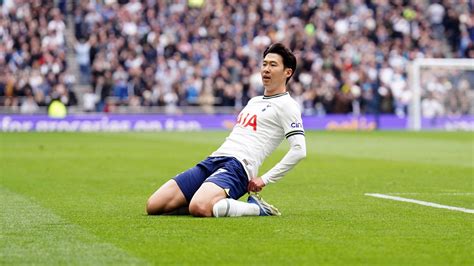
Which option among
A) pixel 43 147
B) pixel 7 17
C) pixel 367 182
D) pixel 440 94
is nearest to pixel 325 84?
pixel 440 94

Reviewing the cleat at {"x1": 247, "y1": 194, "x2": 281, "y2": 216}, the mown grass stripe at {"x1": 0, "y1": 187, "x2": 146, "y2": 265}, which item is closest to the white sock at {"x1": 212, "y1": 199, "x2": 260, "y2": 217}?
the cleat at {"x1": 247, "y1": 194, "x2": 281, "y2": 216}

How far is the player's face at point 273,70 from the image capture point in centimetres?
1124

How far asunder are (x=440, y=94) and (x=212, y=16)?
9.94 metres

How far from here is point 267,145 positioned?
1136cm

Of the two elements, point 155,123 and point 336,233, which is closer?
point 336,233

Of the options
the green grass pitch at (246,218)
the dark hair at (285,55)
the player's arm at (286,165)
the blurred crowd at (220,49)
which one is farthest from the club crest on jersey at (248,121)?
the blurred crowd at (220,49)

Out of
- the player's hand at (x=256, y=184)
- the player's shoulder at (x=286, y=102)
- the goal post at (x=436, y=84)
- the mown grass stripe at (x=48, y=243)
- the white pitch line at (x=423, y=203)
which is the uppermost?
the player's shoulder at (x=286, y=102)

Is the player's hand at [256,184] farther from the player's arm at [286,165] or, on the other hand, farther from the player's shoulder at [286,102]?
the player's shoulder at [286,102]

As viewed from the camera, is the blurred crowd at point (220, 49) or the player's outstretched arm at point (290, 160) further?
the blurred crowd at point (220, 49)

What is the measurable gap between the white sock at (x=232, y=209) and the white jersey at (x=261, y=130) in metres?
0.33

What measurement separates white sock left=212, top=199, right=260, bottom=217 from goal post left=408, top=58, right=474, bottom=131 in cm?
3380

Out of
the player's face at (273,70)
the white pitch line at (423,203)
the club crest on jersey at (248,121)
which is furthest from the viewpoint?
the white pitch line at (423,203)

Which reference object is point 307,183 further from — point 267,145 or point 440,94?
point 440,94

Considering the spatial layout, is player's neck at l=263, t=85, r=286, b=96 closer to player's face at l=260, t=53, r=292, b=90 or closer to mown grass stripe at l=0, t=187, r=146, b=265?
player's face at l=260, t=53, r=292, b=90
